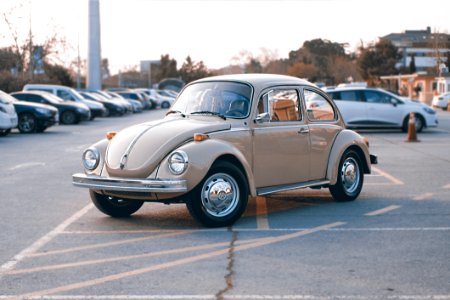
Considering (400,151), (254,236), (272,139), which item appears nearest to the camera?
(254,236)

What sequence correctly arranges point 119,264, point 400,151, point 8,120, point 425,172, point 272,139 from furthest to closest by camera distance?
point 8,120 < point 400,151 < point 425,172 < point 272,139 < point 119,264

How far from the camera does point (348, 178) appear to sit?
10867 millimetres

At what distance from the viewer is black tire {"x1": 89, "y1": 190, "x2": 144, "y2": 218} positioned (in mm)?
9625

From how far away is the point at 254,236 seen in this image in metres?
8.38

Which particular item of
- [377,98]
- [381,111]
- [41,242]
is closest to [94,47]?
[377,98]

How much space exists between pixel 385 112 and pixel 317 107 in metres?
16.7

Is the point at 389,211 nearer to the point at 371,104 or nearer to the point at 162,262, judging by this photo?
the point at 162,262

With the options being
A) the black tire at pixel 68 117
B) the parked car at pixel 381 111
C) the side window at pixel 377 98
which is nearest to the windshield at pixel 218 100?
the parked car at pixel 381 111

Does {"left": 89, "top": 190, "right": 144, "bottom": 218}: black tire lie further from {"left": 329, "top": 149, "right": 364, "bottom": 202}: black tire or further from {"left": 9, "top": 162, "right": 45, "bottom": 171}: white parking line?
{"left": 9, "top": 162, "right": 45, "bottom": 171}: white parking line

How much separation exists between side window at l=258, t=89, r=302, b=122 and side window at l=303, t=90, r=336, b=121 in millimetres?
214

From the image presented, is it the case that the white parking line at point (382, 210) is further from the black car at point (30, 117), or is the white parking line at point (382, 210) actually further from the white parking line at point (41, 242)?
the black car at point (30, 117)

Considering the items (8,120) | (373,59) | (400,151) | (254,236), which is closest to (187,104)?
(254,236)

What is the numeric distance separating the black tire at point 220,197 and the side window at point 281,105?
45.2 inches

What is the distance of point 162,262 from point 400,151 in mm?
12888
